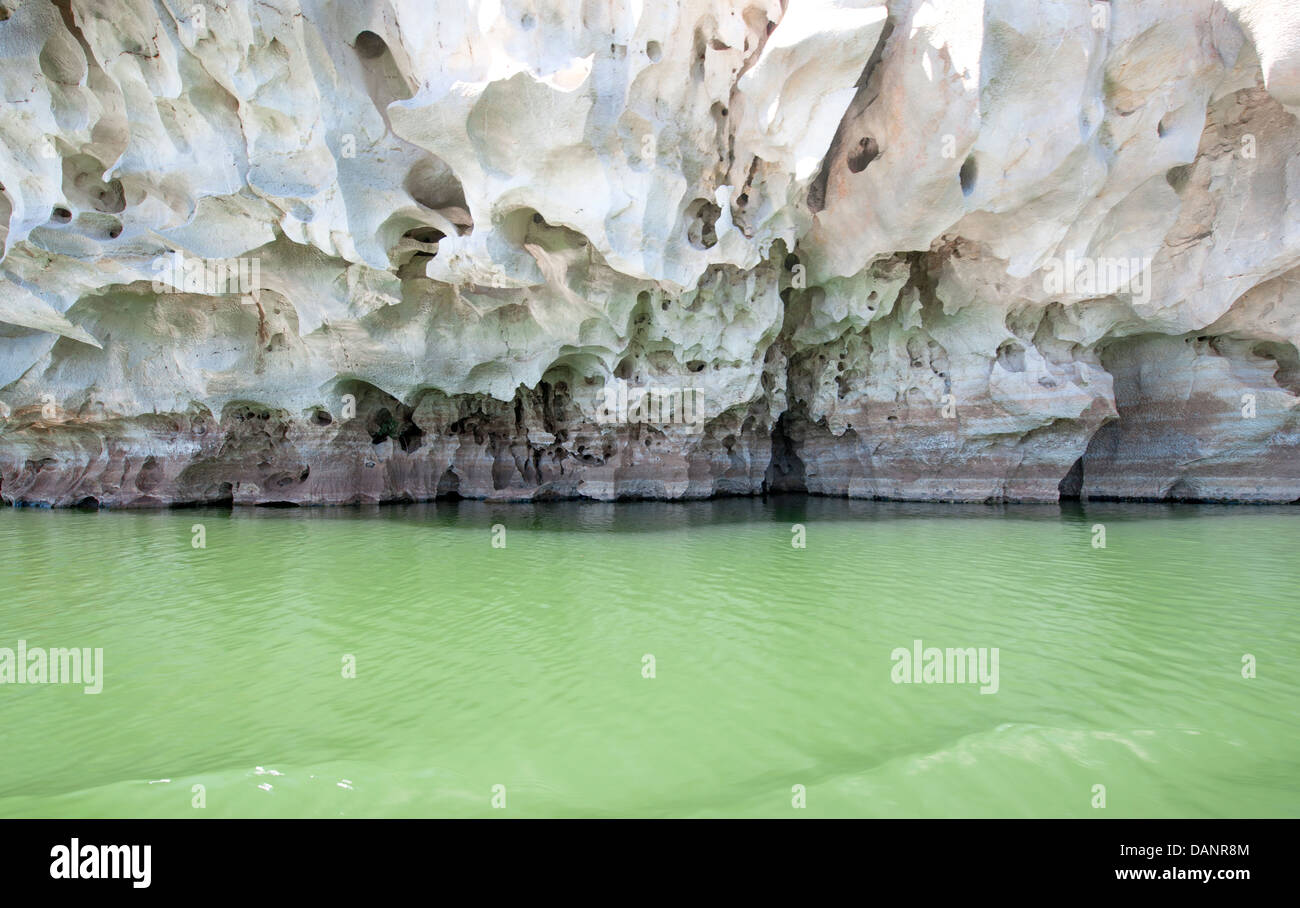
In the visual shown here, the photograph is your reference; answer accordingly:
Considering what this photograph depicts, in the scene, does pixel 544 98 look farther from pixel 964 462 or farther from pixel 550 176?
pixel 964 462

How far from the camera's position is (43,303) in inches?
393

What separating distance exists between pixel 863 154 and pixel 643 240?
12.8ft

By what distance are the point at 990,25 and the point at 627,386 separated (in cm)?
769

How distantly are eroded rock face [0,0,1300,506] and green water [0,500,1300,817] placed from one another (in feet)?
16.9

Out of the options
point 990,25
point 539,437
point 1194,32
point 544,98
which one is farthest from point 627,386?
point 1194,32

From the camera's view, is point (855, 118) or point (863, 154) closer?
point (855, 118)
